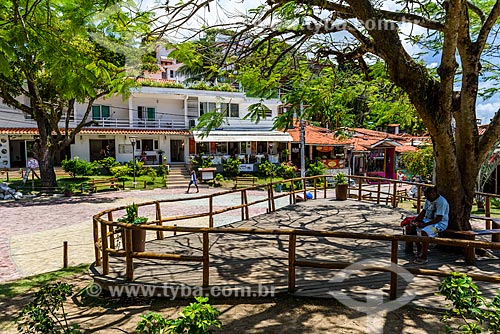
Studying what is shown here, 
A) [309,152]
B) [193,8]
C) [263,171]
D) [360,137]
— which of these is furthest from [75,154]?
[193,8]

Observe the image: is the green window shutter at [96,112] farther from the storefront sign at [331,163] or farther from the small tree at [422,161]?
the small tree at [422,161]

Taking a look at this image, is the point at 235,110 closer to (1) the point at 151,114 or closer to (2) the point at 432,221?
(1) the point at 151,114

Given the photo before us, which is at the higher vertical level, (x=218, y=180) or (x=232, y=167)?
(x=232, y=167)

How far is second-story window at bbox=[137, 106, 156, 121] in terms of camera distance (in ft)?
109

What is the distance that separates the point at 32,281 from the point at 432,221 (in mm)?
7597

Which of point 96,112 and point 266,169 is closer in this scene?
point 266,169

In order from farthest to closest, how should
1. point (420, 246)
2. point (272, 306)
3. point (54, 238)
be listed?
1. point (54, 238)
2. point (420, 246)
3. point (272, 306)

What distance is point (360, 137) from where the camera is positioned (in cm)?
3484

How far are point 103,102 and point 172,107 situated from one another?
598cm

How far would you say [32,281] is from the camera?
735cm

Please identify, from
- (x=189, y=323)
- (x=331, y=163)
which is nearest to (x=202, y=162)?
(x=331, y=163)

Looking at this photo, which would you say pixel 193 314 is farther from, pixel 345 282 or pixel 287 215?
pixel 287 215

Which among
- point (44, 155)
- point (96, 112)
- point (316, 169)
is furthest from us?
point (96, 112)

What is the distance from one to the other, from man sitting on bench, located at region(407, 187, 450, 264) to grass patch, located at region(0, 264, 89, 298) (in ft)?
22.0
